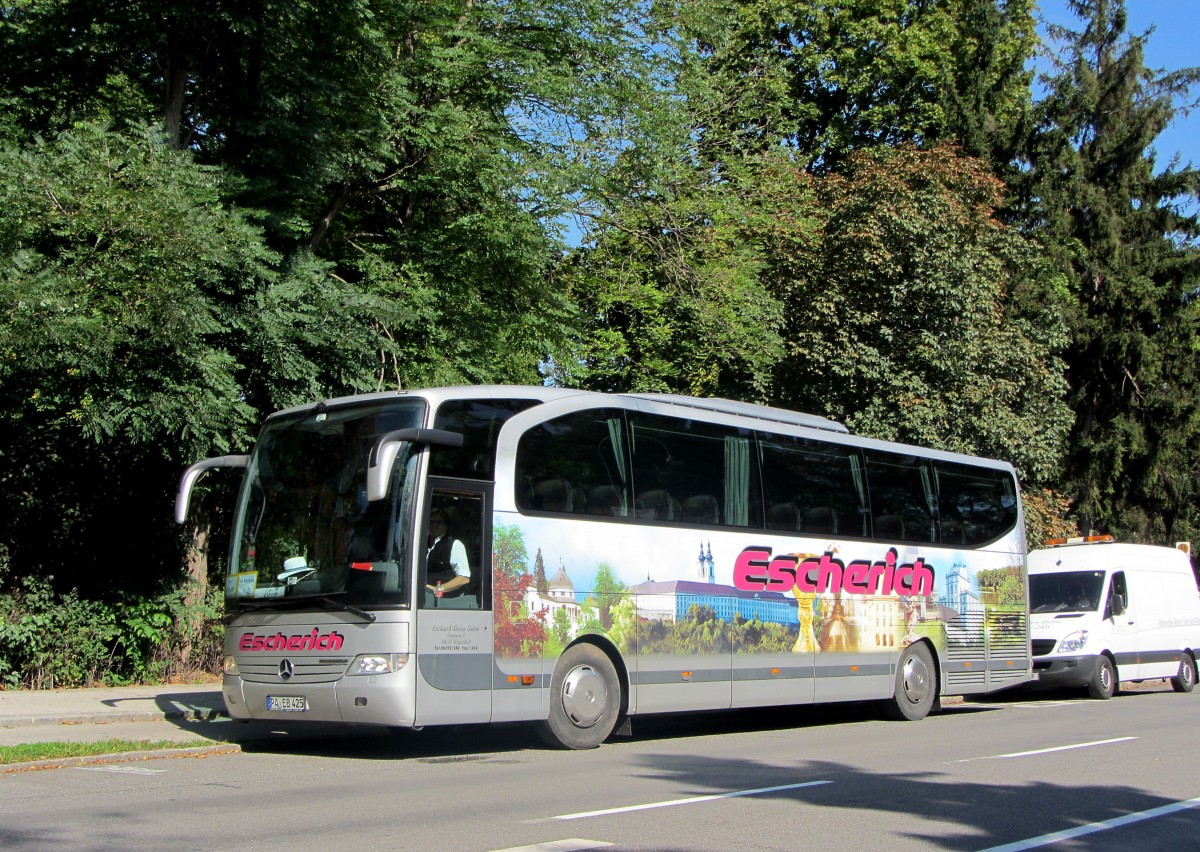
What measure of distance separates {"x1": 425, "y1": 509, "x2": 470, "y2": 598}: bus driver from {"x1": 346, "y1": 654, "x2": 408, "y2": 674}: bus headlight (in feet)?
2.25

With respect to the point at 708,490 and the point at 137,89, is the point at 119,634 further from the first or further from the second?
the point at 708,490

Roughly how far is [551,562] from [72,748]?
15.3 feet

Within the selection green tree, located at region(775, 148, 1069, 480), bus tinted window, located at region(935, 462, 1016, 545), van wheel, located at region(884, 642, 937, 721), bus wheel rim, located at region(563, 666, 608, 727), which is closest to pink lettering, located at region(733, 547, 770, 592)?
bus wheel rim, located at region(563, 666, 608, 727)

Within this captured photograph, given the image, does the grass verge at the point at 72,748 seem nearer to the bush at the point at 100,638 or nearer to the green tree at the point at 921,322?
the bush at the point at 100,638

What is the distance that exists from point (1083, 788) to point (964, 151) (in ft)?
87.3

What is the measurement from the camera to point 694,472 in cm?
1336

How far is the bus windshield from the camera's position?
1065cm

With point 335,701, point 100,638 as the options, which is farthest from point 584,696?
point 100,638

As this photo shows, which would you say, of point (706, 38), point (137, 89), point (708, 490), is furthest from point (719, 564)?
point (706, 38)

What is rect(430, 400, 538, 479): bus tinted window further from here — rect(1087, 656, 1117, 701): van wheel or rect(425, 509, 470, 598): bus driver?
rect(1087, 656, 1117, 701): van wheel

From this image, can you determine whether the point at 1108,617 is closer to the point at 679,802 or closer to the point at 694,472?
the point at 694,472

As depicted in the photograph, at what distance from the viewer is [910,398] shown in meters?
25.8

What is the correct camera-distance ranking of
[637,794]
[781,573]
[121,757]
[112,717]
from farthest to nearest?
[781,573], [112,717], [121,757], [637,794]

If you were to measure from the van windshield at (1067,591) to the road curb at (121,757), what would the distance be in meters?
15.5
